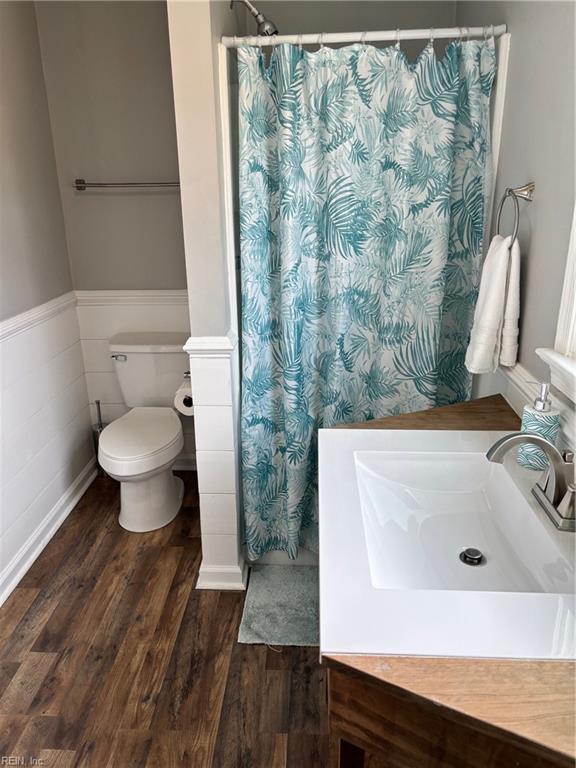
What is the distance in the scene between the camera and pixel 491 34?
1.66 meters

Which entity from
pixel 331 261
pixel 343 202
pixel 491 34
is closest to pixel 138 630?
pixel 331 261

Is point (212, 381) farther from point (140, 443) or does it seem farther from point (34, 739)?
point (34, 739)

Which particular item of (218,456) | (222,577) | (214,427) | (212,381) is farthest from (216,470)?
(222,577)

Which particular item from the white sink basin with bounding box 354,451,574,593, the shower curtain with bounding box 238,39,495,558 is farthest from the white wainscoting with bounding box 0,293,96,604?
the white sink basin with bounding box 354,451,574,593

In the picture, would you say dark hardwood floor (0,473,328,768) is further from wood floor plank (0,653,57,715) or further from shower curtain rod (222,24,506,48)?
shower curtain rod (222,24,506,48)

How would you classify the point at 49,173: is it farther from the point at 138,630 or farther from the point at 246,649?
the point at 246,649

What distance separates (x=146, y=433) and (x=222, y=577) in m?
0.73

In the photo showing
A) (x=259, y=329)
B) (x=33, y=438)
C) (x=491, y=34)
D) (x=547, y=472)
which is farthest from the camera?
(x=33, y=438)

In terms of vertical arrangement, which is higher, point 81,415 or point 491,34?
point 491,34

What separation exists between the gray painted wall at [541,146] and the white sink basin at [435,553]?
35 centimetres

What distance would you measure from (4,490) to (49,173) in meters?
1.45

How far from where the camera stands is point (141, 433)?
2516 mm

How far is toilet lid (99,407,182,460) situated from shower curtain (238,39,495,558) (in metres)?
0.51

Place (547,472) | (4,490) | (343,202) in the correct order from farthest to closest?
(4,490) → (343,202) → (547,472)
